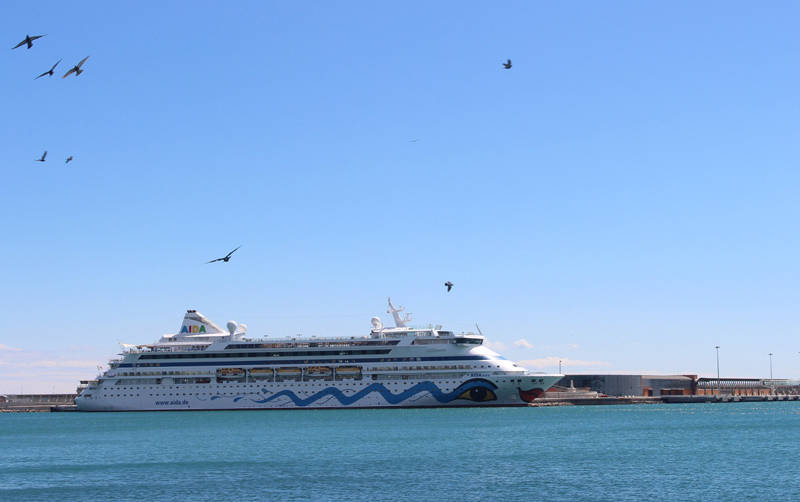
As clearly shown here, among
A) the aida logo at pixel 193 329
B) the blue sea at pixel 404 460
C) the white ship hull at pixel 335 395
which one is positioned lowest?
the blue sea at pixel 404 460

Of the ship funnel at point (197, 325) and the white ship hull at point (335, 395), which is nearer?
the white ship hull at point (335, 395)

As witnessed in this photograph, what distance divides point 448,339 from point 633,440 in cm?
2761

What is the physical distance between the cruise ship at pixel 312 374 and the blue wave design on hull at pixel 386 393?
0.26 feet

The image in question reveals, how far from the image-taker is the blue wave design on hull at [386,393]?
241ft

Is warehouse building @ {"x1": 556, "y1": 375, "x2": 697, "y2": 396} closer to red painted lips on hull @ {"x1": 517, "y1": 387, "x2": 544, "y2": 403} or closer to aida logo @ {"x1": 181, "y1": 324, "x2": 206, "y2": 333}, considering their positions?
red painted lips on hull @ {"x1": 517, "y1": 387, "x2": 544, "y2": 403}

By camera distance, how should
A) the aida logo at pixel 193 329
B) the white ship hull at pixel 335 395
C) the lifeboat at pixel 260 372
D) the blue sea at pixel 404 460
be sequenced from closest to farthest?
the blue sea at pixel 404 460 < the white ship hull at pixel 335 395 < the lifeboat at pixel 260 372 < the aida logo at pixel 193 329

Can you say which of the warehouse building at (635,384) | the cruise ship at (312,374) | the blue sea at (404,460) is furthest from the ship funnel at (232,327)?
the warehouse building at (635,384)

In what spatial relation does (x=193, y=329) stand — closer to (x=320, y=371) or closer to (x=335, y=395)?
(x=320, y=371)

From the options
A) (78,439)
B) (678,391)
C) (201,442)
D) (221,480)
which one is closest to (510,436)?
(201,442)

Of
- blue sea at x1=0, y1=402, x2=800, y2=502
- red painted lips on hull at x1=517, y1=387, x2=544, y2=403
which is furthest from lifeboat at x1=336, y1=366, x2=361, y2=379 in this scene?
red painted lips on hull at x1=517, y1=387, x2=544, y2=403

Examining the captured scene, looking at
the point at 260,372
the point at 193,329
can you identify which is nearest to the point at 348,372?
the point at 260,372

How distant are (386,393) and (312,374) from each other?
669 centimetres

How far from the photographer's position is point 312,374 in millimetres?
77250

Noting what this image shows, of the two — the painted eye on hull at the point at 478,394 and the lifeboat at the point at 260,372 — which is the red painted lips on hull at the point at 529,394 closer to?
the painted eye on hull at the point at 478,394
